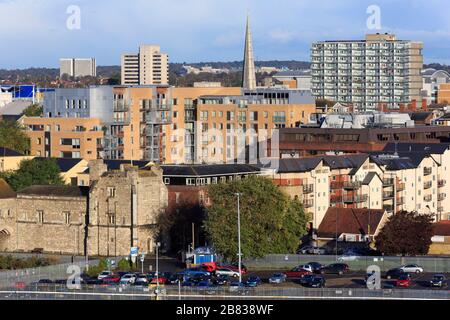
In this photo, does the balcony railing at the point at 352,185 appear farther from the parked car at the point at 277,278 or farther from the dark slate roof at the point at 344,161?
the parked car at the point at 277,278

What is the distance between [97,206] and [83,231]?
1066 millimetres

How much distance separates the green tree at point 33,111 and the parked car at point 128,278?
1608 inches

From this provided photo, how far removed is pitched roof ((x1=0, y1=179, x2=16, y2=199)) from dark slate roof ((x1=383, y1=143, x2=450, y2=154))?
1699 cm

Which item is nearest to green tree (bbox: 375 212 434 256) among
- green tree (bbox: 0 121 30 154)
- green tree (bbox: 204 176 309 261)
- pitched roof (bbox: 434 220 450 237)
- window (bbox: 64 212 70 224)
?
pitched roof (bbox: 434 220 450 237)

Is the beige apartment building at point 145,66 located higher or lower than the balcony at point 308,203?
higher

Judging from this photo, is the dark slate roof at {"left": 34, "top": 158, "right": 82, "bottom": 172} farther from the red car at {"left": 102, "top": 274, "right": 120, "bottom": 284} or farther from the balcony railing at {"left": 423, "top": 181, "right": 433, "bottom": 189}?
the red car at {"left": 102, "top": 274, "right": 120, "bottom": 284}

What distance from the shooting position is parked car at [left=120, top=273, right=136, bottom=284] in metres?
35.3

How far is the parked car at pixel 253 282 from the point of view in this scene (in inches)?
1374

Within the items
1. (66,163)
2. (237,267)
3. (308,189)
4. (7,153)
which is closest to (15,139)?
(7,153)

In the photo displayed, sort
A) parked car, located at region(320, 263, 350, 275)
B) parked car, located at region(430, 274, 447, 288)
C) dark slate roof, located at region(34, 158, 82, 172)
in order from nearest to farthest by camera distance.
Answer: parked car, located at region(430, 274, 447, 288), parked car, located at region(320, 263, 350, 275), dark slate roof, located at region(34, 158, 82, 172)

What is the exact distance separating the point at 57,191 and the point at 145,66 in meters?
89.4

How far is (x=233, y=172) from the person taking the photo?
1791 inches

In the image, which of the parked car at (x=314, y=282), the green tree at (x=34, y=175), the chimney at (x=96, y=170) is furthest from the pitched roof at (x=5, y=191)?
the parked car at (x=314, y=282)
